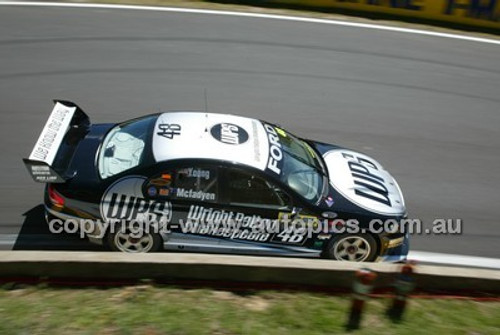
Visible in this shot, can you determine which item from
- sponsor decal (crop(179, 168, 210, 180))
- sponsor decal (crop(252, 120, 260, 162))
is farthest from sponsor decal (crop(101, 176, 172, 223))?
sponsor decal (crop(252, 120, 260, 162))

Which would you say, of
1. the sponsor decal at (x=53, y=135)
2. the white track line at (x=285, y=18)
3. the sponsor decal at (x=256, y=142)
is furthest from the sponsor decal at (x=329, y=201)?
the white track line at (x=285, y=18)

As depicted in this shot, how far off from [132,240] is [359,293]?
2.68 metres

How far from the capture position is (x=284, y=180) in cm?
621

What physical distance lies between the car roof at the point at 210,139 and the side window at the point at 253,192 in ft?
0.49

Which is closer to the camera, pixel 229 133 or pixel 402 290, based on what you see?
pixel 402 290

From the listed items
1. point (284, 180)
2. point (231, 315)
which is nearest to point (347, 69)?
point (284, 180)

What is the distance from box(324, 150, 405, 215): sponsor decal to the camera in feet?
21.3

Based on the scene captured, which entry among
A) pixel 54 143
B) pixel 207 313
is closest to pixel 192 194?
pixel 207 313

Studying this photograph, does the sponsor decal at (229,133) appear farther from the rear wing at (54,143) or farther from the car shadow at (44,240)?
the car shadow at (44,240)

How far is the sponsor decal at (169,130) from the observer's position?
6316 millimetres

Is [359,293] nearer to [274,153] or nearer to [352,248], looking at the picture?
[352,248]

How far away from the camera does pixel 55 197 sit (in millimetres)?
6176

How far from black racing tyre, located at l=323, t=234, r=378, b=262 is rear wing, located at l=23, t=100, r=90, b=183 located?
10.3 ft

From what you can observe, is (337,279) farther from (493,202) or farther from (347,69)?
(347,69)
